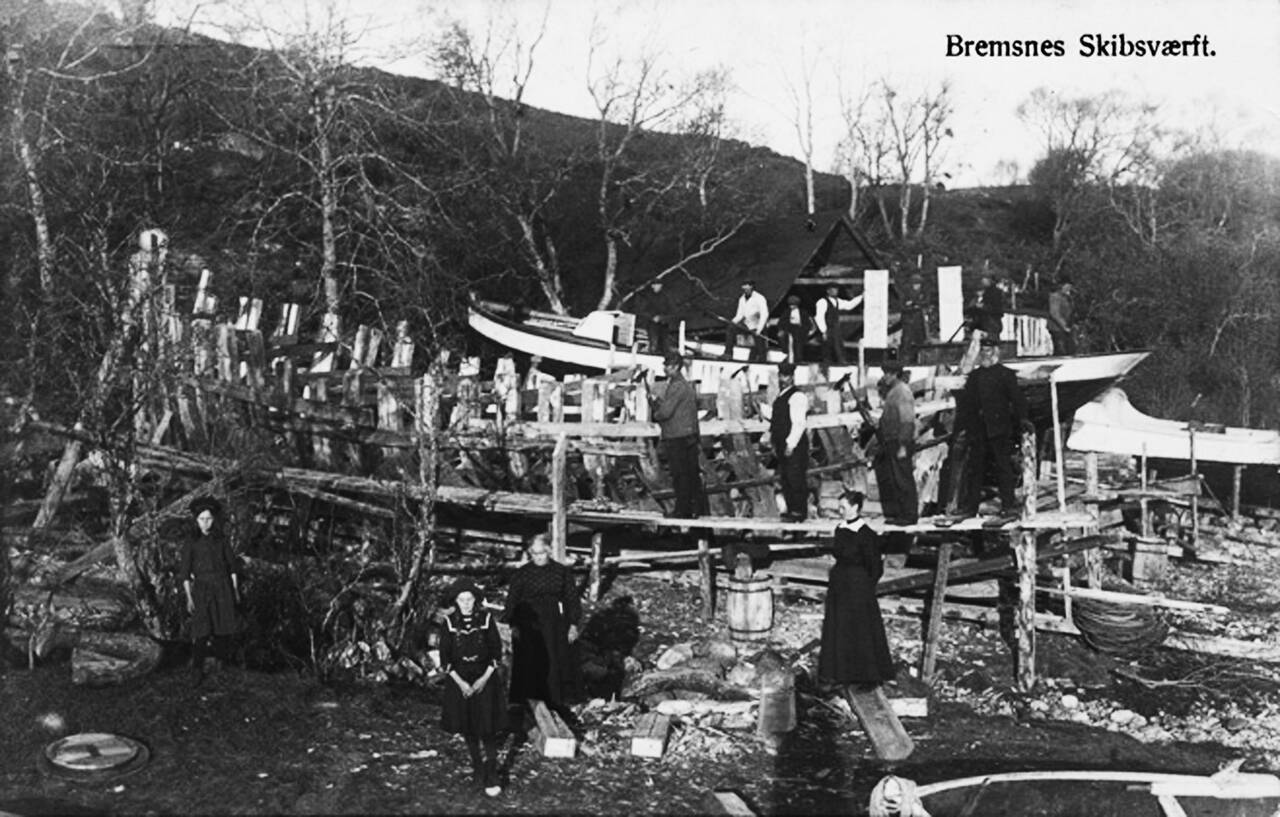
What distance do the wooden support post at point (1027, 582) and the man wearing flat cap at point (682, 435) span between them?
11.1 ft

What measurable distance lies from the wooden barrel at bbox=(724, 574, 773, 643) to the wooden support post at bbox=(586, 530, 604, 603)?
1.84 metres

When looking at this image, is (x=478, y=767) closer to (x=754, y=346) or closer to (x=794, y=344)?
(x=754, y=346)

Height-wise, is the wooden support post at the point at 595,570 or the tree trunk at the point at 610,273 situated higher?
the tree trunk at the point at 610,273

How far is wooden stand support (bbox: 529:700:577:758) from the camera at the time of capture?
8.80 meters

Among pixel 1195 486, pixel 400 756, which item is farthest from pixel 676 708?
pixel 1195 486

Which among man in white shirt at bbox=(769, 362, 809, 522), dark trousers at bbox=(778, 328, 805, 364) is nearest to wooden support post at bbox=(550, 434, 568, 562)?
man in white shirt at bbox=(769, 362, 809, 522)

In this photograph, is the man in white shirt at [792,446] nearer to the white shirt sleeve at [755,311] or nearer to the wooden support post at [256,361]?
the white shirt sleeve at [755,311]

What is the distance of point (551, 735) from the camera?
8.91 metres

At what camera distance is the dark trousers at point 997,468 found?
11312 mm

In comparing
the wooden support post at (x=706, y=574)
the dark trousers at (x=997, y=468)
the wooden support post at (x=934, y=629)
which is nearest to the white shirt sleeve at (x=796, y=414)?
the dark trousers at (x=997, y=468)

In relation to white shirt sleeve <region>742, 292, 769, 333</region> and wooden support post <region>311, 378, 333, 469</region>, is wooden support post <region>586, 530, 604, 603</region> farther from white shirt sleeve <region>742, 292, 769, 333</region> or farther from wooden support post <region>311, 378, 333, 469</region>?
white shirt sleeve <region>742, 292, 769, 333</region>

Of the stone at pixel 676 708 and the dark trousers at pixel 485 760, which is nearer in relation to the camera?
the dark trousers at pixel 485 760

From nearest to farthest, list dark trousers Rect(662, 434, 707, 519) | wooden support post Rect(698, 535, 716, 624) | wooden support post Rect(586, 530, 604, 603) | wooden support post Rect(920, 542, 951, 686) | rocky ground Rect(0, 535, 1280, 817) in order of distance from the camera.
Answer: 1. rocky ground Rect(0, 535, 1280, 817)
2. wooden support post Rect(920, 542, 951, 686)
3. dark trousers Rect(662, 434, 707, 519)
4. wooden support post Rect(698, 535, 716, 624)
5. wooden support post Rect(586, 530, 604, 603)

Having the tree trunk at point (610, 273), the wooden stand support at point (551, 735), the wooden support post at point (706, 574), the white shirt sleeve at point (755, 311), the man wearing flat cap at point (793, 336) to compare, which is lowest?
the wooden stand support at point (551, 735)
